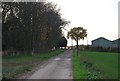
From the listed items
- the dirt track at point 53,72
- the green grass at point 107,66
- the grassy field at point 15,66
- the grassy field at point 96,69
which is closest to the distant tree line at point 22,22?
the grassy field at point 15,66

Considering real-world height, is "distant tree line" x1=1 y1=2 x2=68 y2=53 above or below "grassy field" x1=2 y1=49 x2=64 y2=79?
above

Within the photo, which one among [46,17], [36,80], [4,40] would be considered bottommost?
[36,80]

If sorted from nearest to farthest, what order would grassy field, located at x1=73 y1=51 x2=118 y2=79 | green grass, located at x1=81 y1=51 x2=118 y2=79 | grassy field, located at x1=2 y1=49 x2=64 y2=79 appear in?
grassy field, located at x1=73 y1=51 x2=118 y2=79, green grass, located at x1=81 y1=51 x2=118 y2=79, grassy field, located at x1=2 y1=49 x2=64 y2=79

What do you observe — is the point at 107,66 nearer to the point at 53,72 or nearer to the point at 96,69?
the point at 96,69

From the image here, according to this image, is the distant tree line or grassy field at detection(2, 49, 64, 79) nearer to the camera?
grassy field at detection(2, 49, 64, 79)

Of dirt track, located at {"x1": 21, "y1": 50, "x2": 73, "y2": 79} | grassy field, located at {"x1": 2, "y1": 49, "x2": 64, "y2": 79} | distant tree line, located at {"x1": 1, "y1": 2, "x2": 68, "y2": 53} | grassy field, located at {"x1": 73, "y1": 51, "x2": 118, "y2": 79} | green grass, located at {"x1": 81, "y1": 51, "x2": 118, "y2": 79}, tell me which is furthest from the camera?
distant tree line, located at {"x1": 1, "y1": 2, "x2": 68, "y2": 53}

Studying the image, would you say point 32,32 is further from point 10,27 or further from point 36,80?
point 36,80

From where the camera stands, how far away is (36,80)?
19344 millimetres

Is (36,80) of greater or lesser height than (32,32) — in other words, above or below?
below

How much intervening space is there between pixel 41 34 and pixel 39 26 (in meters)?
6.95

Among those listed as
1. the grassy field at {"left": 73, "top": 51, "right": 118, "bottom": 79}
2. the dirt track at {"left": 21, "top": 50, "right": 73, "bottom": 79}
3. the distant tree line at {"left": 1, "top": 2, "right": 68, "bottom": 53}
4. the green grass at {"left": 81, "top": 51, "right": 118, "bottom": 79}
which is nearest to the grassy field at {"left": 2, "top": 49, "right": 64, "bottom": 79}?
the dirt track at {"left": 21, "top": 50, "right": 73, "bottom": 79}

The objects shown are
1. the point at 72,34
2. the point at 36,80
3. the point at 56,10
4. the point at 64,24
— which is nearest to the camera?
the point at 36,80

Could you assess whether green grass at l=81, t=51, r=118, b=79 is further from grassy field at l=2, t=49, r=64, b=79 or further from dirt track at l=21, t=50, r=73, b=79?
grassy field at l=2, t=49, r=64, b=79

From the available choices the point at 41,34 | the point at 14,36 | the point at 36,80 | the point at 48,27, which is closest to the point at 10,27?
the point at 14,36
